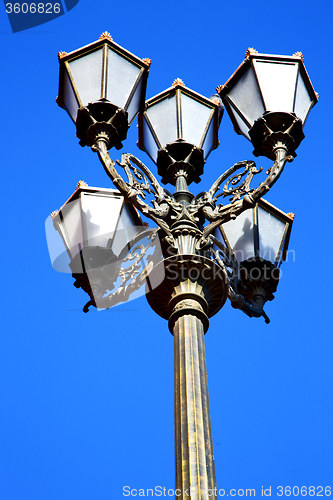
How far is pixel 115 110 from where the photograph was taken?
742 centimetres

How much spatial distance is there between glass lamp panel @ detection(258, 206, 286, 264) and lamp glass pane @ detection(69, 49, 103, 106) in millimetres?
2395

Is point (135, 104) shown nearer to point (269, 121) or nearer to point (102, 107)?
point (102, 107)

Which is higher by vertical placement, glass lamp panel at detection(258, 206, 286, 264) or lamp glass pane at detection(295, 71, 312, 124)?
lamp glass pane at detection(295, 71, 312, 124)

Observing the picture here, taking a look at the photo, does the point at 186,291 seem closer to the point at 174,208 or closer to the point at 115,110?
Answer: the point at 174,208

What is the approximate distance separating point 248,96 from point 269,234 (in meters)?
1.64

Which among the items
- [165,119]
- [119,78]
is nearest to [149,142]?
[165,119]

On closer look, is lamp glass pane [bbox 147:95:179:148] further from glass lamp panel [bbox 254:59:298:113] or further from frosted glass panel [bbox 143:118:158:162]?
glass lamp panel [bbox 254:59:298:113]

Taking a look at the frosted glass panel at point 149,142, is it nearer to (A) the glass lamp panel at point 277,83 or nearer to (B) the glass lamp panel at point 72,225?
(B) the glass lamp panel at point 72,225

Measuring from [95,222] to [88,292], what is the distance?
2.73ft

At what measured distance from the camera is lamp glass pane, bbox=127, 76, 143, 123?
7.78 m

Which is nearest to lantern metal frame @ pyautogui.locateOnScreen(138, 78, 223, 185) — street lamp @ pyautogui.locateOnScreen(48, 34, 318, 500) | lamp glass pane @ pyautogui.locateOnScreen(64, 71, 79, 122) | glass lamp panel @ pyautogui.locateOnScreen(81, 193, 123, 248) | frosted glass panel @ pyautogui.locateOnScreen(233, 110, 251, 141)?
street lamp @ pyautogui.locateOnScreen(48, 34, 318, 500)

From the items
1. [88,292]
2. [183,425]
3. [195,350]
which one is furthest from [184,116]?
[183,425]

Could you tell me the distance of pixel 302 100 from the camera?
7984 millimetres

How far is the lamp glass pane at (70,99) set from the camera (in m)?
7.64
